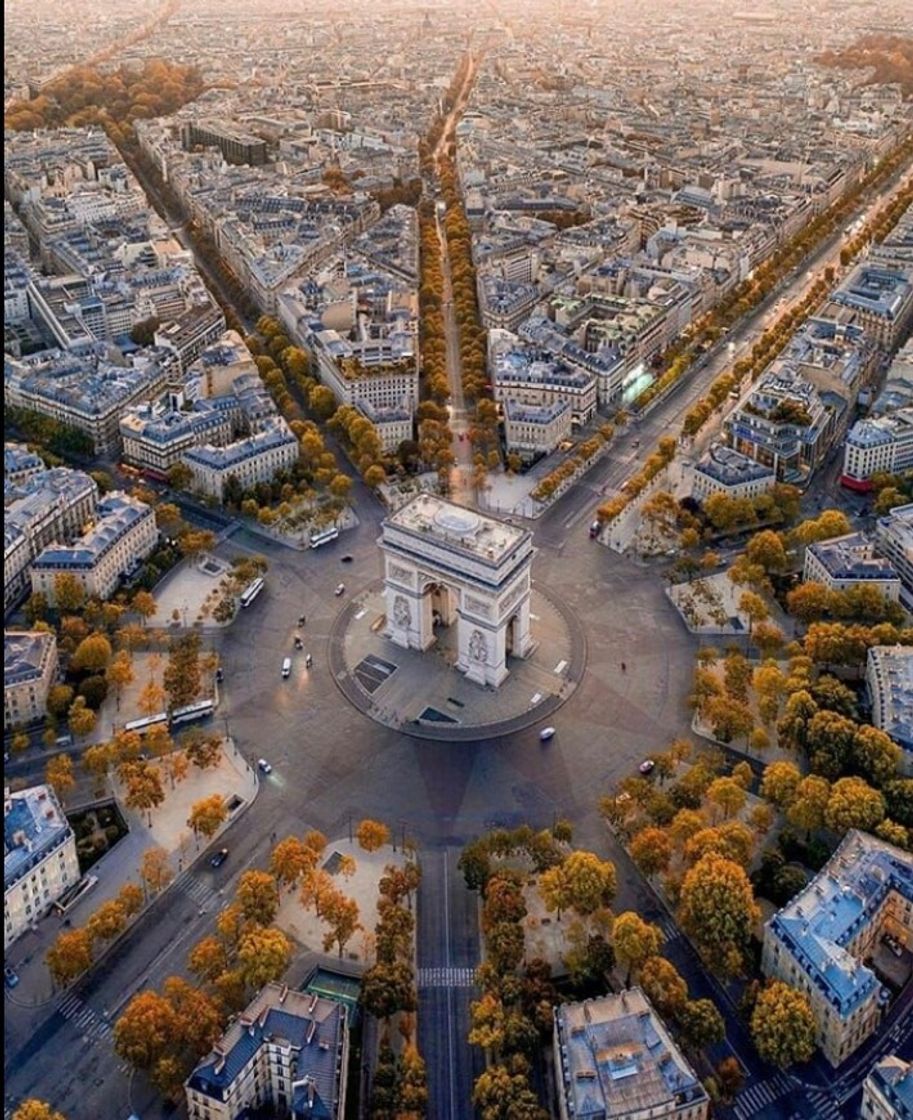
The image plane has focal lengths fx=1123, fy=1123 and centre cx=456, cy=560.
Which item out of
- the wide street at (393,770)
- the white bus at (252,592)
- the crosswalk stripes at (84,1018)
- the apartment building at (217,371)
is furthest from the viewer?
the apartment building at (217,371)

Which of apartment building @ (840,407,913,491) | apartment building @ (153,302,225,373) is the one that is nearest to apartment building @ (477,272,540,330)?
apartment building @ (153,302,225,373)

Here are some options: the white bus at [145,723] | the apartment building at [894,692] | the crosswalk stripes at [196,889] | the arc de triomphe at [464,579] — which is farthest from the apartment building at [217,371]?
the apartment building at [894,692]

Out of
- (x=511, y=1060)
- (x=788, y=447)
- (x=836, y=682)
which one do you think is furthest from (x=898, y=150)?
(x=511, y=1060)

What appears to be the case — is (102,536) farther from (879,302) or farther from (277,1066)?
(879,302)

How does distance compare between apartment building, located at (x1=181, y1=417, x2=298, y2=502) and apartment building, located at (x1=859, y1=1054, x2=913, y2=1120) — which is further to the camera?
apartment building, located at (x1=181, y1=417, x2=298, y2=502)

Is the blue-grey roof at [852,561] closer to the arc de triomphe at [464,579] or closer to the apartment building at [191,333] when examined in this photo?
the arc de triomphe at [464,579]

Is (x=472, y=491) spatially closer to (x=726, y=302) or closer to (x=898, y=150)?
(x=726, y=302)

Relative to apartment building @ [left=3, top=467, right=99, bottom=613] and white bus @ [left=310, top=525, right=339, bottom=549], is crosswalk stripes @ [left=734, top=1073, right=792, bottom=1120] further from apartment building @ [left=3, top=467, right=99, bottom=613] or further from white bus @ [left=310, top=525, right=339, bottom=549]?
apartment building @ [left=3, top=467, right=99, bottom=613]

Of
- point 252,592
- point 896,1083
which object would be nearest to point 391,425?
point 252,592
